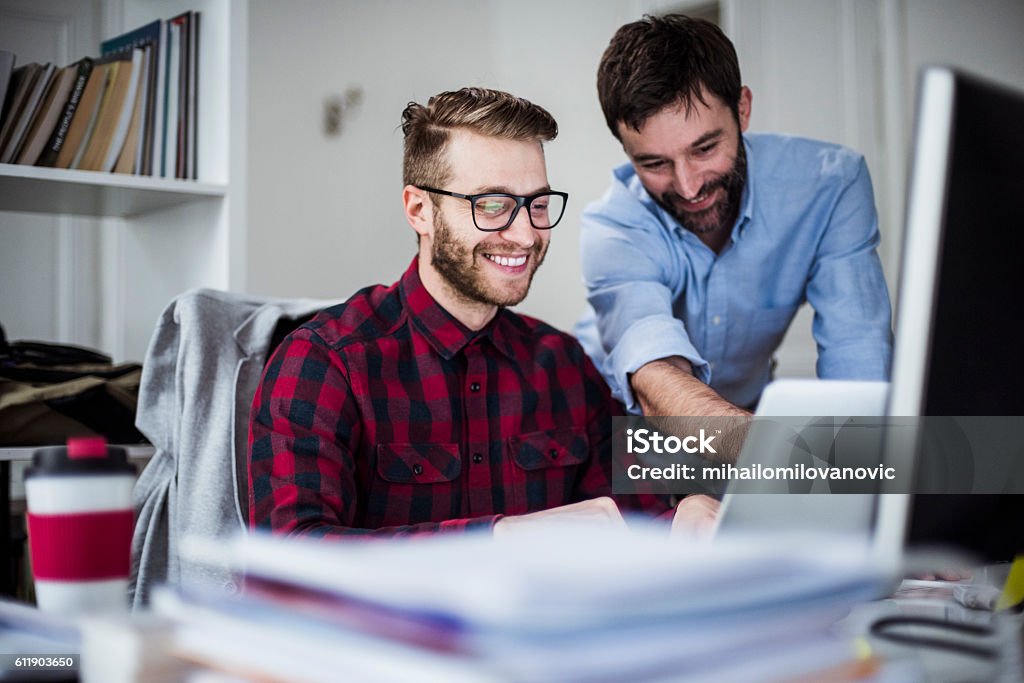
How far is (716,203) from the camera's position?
1.93m

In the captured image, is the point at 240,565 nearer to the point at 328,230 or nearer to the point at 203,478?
the point at 203,478

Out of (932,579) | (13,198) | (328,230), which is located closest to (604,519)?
(932,579)

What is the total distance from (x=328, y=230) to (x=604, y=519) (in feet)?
6.66

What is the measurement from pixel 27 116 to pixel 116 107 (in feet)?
0.56

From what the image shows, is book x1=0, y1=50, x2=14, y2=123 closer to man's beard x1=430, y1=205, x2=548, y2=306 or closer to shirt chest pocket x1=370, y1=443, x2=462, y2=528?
man's beard x1=430, y1=205, x2=548, y2=306

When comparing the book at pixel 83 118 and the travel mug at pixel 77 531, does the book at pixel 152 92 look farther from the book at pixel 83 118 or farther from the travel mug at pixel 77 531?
the travel mug at pixel 77 531

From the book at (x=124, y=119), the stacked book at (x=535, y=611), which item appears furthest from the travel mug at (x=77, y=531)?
the book at (x=124, y=119)

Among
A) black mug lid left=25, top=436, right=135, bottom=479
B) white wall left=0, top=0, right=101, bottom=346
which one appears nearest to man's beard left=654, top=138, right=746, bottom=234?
black mug lid left=25, top=436, right=135, bottom=479

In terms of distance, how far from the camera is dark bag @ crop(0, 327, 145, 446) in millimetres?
1682

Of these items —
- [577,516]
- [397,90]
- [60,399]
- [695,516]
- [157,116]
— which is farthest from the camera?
[397,90]

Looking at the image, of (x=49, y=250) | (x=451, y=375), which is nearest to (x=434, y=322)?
Result: (x=451, y=375)

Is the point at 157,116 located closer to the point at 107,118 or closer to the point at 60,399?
the point at 107,118

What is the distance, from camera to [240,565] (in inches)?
18.6

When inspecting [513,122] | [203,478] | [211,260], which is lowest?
[203,478]
